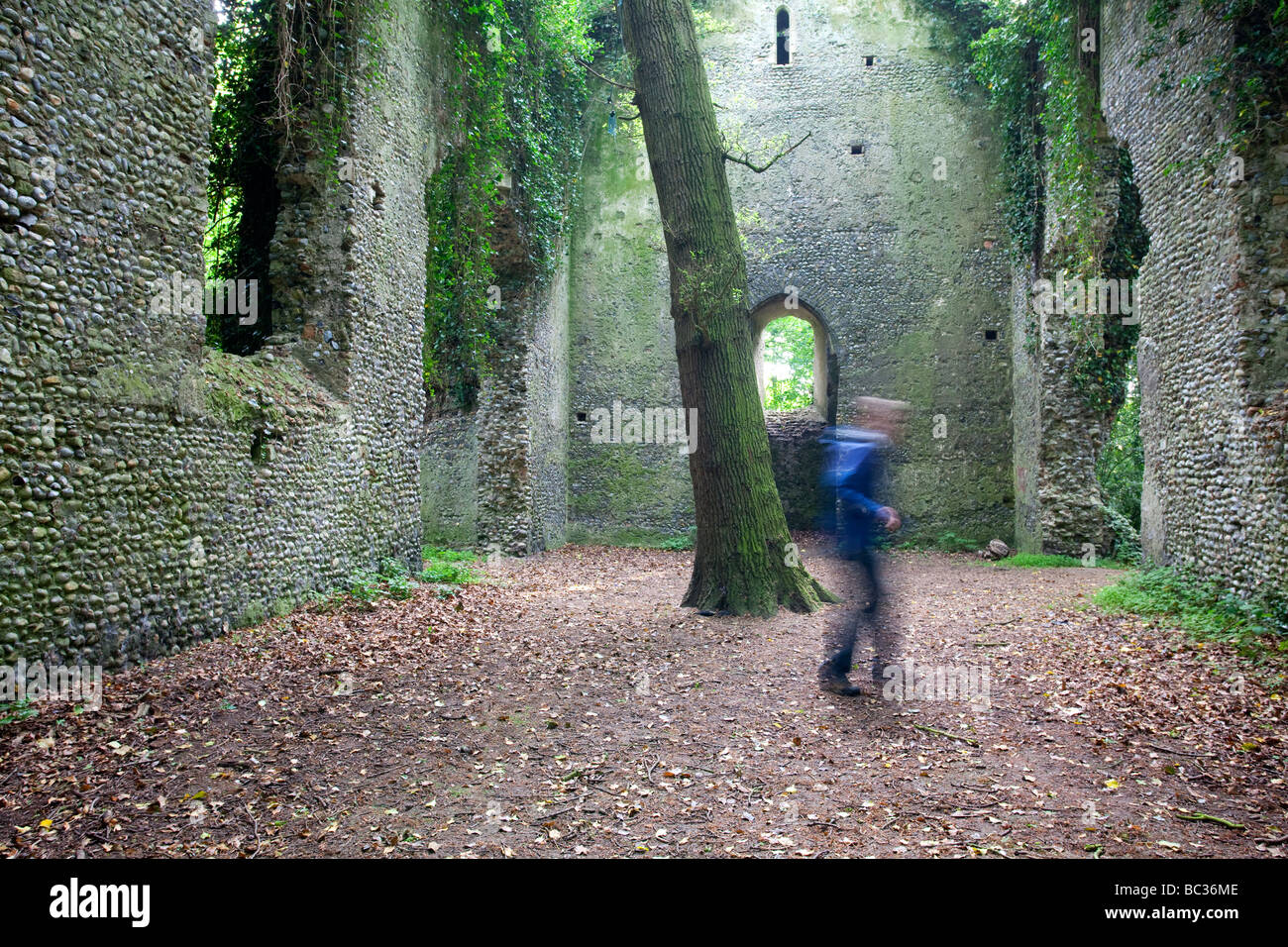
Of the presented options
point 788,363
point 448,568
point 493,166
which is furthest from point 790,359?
point 448,568

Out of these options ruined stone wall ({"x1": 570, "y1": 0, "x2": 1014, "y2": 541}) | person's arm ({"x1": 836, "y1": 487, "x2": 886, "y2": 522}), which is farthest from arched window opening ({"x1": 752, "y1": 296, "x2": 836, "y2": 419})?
person's arm ({"x1": 836, "y1": 487, "x2": 886, "y2": 522})

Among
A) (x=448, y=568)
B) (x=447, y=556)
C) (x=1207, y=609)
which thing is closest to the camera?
(x=1207, y=609)

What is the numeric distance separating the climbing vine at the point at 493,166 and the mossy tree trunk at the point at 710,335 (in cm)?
314

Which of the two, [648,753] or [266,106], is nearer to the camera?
[648,753]

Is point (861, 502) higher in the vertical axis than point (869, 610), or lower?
higher

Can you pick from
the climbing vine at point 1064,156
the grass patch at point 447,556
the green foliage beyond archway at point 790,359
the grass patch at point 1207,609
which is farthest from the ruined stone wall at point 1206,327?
the green foliage beyond archway at point 790,359

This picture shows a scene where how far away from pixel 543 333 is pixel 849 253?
642 centimetres

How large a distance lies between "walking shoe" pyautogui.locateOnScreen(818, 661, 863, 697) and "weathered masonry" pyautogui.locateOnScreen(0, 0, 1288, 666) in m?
4.21

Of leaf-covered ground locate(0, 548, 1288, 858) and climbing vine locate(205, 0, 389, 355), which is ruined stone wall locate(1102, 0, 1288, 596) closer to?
leaf-covered ground locate(0, 548, 1288, 858)

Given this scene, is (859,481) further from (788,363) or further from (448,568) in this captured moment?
(788,363)

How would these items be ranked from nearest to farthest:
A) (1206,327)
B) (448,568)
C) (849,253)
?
(1206,327) → (448,568) → (849,253)

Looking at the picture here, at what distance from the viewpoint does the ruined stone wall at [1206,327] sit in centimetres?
665

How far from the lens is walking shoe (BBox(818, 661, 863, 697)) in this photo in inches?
189

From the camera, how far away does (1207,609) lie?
6.96m
